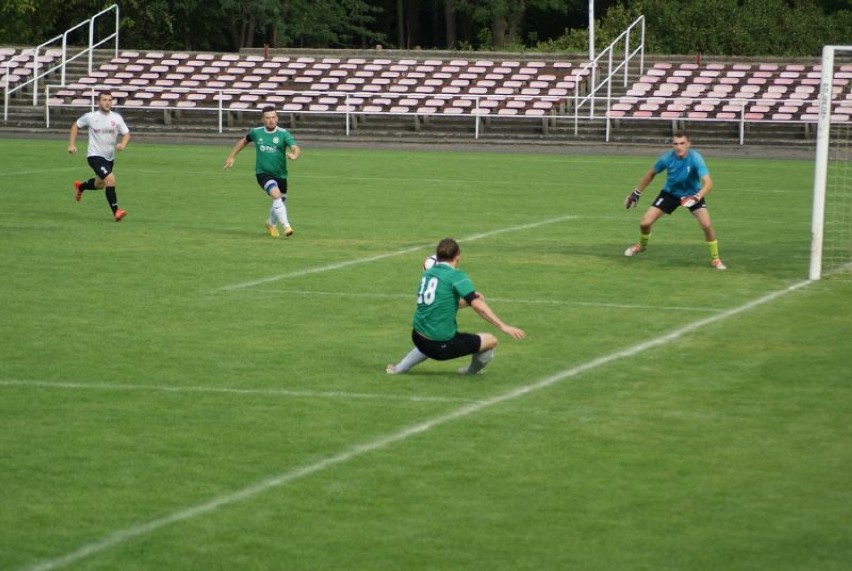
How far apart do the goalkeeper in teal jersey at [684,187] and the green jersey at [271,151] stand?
17.5 feet

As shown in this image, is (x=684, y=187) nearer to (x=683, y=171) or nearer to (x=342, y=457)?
(x=683, y=171)

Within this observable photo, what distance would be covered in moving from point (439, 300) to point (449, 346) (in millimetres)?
351

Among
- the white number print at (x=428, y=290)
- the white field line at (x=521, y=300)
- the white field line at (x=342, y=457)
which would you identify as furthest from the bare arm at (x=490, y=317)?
the white field line at (x=521, y=300)

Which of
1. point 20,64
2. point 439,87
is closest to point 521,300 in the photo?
point 439,87

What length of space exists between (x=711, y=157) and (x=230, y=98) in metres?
17.4

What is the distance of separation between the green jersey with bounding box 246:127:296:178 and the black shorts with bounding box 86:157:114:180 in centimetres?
281

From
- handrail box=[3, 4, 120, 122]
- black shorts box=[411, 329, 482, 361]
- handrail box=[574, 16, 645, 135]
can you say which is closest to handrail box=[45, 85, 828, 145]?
handrail box=[574, 16, 645, 135]

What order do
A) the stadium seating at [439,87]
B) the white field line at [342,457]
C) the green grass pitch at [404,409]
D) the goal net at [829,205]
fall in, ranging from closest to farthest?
the white field line at [342,457]
the green grass pitch at [404,409]
the goal net at [829,205]
the stadium seating at [439,87]

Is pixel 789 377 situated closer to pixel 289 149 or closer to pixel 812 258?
pixel 812 258

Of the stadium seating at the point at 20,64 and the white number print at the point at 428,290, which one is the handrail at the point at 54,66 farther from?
the white number print at the point at 428,290

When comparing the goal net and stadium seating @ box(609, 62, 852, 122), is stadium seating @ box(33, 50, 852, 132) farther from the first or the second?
the goal net

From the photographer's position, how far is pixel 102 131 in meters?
23.6

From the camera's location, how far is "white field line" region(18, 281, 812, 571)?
7512mm

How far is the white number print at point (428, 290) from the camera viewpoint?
1141 centimetres
